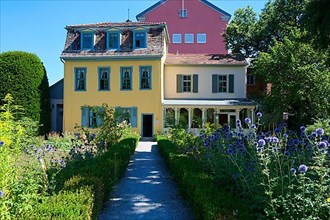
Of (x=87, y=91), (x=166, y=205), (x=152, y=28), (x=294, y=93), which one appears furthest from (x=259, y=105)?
(x=166, y=205)

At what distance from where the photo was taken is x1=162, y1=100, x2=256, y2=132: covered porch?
76.4 feet

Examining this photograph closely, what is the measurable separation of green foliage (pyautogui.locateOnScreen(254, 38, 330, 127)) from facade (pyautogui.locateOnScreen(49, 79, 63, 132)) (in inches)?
583

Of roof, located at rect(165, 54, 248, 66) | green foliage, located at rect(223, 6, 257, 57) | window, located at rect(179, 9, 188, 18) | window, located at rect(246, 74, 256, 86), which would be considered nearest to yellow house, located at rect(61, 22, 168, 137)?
roof, located at rect(165, 54, 248, 66)

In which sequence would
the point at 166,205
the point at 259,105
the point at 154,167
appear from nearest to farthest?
1. the point at 166,205
2. the point at 154,167
3. the point at 259,105

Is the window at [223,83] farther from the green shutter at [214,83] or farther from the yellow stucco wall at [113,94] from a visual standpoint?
Answer: the yellow stucco wall at [113,94]

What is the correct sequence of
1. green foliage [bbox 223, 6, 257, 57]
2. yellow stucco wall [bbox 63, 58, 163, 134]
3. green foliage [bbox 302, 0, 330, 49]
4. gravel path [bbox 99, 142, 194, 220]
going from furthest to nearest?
green foliage [bbox 223, 6, 257, 57], yellow stucco wall [bbox 63, 58, 163, 134], green foliage [bbox 302, 0, 330, 49], gravel path [bbox 99, 142, 194, 220]

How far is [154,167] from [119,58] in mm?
13853

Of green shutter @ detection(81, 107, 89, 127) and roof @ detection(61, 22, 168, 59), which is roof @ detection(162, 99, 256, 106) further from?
green shutter @ detection(81, 107, 89, 127)

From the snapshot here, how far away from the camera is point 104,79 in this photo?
24.4 m

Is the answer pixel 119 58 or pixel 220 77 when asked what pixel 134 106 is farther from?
pixel 220 77

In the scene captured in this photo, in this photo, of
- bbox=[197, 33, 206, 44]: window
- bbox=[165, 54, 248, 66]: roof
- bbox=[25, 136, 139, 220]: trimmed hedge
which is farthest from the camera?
bbox=[197, 33, 206, 44]: window

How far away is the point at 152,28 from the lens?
2447cm

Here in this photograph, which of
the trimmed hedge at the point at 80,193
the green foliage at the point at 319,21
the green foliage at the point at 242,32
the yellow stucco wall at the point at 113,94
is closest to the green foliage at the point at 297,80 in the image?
the green foliage at the point at 242,32

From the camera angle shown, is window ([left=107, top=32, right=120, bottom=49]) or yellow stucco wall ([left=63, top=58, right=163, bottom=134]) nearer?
yellow stucco wall ([left=63, top=58, right=163, bottom=134])
